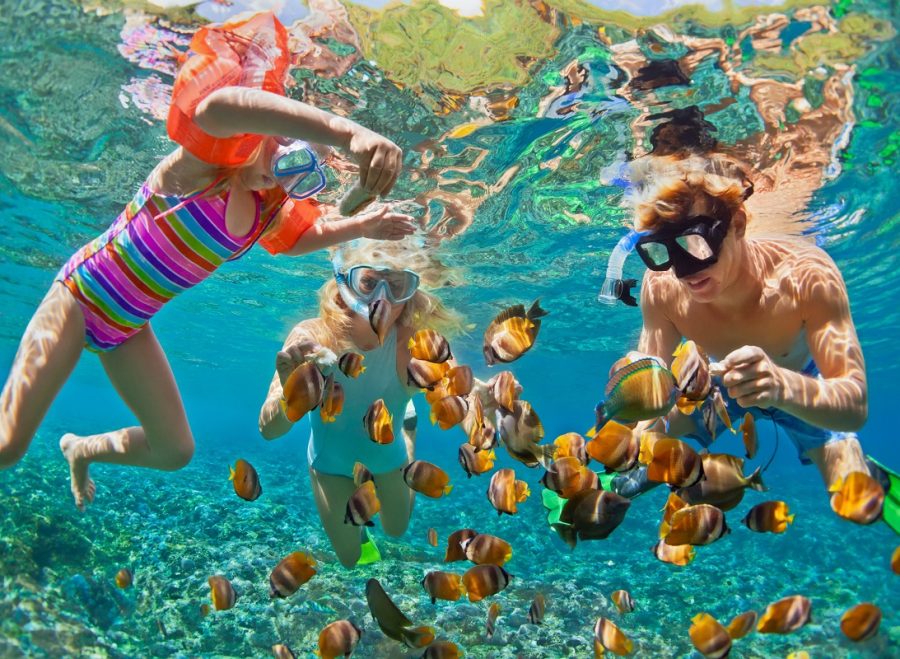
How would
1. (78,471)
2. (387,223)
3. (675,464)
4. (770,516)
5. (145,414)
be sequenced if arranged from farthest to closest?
(78,471) < (387,223) < (145,414) < (770,516) < (675,464)

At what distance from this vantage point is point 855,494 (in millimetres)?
3029

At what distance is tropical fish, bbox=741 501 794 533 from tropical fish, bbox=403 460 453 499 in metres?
2.13

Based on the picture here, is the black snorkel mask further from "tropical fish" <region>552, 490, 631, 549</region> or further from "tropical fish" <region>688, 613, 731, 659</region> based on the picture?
"tropical fish" <region>688, 613, 731, 659</region>

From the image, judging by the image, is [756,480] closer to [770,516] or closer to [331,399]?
[770,516]

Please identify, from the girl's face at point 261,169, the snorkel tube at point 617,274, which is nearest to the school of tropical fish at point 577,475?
the snorkel tube at point 617,274

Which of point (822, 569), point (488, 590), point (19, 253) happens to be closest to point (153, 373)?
point (488, 590)

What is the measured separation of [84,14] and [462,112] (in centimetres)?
555

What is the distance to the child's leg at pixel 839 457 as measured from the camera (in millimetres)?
4633

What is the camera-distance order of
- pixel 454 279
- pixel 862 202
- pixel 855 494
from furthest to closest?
1. pixel 454 279
2. pixel 862 202
3. pixel 855 494

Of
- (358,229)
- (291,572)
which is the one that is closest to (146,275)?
(358,229)

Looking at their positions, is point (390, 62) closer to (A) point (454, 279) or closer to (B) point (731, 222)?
(B) point (731, 222)

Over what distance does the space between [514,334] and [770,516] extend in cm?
216

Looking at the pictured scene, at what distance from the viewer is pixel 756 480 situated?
323 centimetres

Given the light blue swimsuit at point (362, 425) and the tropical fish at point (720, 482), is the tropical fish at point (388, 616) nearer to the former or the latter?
the tropical fish at point (720, 482)
